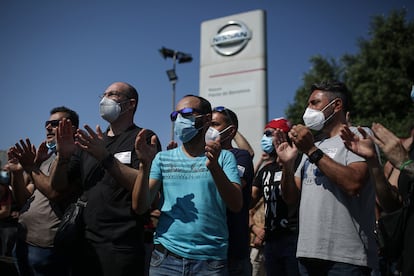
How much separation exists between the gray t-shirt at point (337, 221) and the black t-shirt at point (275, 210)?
2.83ft

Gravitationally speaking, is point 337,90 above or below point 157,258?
above

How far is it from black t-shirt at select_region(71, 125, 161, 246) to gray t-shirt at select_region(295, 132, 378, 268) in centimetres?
117

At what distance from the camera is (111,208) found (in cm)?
278

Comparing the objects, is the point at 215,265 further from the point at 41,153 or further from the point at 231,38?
the point at 231,38

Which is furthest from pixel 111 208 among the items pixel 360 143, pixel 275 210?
pixel 360 143

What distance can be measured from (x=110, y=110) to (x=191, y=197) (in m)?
1.25

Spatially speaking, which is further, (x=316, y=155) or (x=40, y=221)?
(x=40, y=221)

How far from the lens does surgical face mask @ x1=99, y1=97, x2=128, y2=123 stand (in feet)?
10.6

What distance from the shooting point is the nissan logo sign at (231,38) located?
1179 centimetres

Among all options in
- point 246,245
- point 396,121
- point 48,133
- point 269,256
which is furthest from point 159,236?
point 396,121

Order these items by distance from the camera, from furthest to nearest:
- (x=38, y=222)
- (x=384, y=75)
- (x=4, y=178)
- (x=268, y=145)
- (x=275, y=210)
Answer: (x=384, y=75) → (x=4, y=178) → (x=268, y=145) → (x=275, y=210) → (x=38, y=222)

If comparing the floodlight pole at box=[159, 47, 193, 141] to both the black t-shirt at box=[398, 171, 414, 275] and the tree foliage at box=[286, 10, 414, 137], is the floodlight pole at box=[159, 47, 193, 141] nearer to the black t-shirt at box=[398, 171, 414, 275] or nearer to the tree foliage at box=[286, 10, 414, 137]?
the tree foliage at box=[286, 10, 414, 137]

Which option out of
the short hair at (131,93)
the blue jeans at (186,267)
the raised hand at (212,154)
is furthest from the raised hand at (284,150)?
the short hair at (131,93)

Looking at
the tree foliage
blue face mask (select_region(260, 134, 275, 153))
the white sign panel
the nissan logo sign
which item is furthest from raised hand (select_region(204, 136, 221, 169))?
the tree foliage
